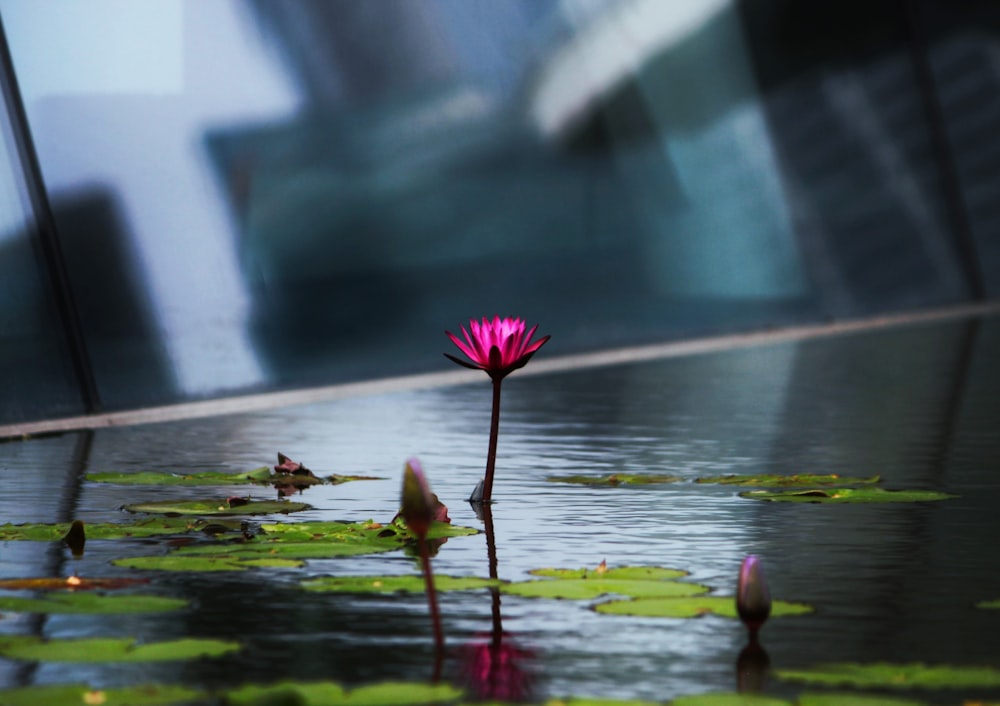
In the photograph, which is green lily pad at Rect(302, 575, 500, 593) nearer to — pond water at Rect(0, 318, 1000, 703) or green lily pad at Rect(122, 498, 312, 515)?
pond water at Rect(0, 318, 1000, 703)

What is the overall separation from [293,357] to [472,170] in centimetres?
210

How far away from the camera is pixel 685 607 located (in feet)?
8.54

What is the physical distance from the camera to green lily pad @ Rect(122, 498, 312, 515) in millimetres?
3762

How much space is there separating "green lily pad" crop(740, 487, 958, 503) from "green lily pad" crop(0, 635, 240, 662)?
1905mm

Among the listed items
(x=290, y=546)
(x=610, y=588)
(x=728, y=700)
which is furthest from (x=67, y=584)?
(x=728, y=700)

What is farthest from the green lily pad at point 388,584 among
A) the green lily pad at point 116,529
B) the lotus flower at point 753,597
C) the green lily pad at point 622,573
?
the green lily pad at point 116,529

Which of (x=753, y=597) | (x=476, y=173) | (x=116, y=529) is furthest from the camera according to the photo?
(x=476, y=173)

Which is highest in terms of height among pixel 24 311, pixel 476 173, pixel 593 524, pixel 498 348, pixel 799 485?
pixel 476 173

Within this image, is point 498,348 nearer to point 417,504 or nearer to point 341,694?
point 417,504

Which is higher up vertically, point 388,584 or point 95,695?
point 388,584

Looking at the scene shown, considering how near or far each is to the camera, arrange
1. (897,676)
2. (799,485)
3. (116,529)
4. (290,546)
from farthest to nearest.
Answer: (799,485) < (116,529) < (290,546) < (897,676)

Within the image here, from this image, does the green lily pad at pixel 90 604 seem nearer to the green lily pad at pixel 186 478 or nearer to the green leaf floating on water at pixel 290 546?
the green leaf floating on water at pixel 290 546

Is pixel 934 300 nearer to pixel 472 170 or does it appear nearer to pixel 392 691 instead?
pixel 472 170

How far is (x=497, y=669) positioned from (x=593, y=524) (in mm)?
1349
